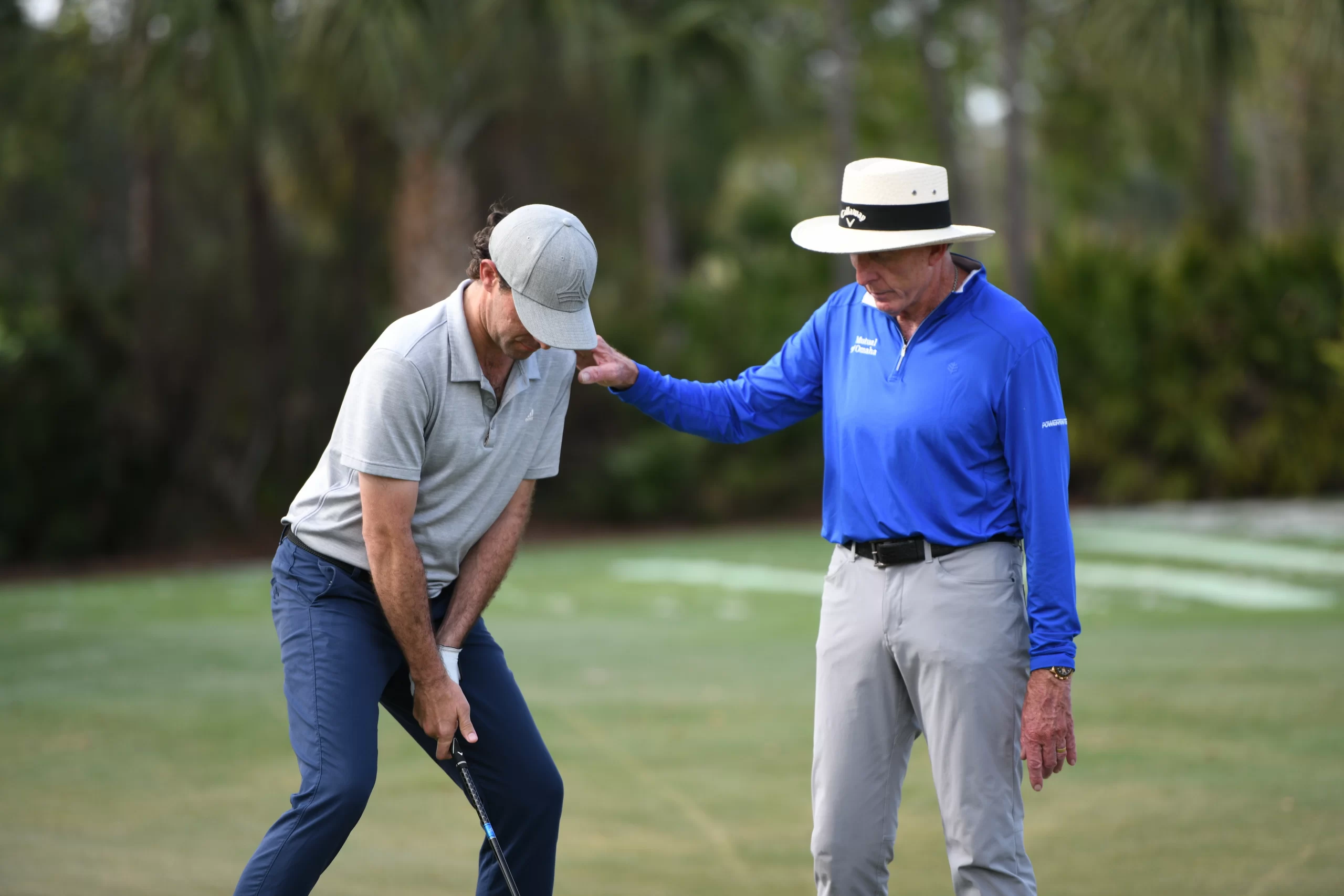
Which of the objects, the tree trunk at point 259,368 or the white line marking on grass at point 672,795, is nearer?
the white line marking on grass at point 672,795

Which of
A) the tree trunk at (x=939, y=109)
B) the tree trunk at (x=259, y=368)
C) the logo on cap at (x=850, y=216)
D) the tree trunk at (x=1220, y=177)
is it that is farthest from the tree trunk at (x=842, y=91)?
the logo on cap at (x=850, y=216)

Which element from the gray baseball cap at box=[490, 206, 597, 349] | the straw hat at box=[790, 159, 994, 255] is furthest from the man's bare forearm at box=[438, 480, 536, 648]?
the straw hat at box=[790, 159, 994, 255]

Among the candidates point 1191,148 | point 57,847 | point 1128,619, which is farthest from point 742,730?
point 1191,148

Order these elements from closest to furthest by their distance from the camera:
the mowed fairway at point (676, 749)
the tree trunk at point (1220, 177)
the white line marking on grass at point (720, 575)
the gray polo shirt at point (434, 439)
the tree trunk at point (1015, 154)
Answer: the gray polo shirt at point (434, 439) < the mowed fairway at point (676, 749) < the white line marking on grass at point (720, 575) < the tree trunk at point (1015, 154) < the tree trunk at point (1220, 177)

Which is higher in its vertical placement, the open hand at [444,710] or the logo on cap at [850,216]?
the logo on cap at [850,216]

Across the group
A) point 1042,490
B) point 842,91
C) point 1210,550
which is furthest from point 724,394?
point 842,91

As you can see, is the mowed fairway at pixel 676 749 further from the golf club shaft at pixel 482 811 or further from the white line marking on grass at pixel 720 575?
the golf club shaft at pixel 482 811

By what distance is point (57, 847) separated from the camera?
5.98 m

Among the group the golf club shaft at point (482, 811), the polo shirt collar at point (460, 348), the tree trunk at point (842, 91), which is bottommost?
the golf club shaft at point (482, 811)

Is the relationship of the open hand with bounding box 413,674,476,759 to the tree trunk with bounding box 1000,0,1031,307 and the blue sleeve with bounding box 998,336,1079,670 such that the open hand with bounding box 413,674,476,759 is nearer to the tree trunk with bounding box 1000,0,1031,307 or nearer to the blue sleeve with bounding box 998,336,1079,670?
the blue sleeve with bounding box 998,336,1079,670

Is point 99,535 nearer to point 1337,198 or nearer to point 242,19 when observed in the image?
point 242,19

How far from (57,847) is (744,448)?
42.2 feet

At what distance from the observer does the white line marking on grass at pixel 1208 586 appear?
11250 mm

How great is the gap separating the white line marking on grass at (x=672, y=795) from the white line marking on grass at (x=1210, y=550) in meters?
7.16
